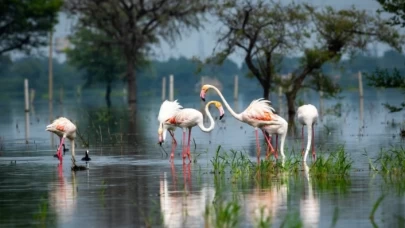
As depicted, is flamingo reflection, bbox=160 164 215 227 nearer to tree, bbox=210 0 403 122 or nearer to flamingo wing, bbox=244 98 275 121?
flamingo wing, bbox=244 98 275 121

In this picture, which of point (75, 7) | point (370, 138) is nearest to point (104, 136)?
point (370, 138)

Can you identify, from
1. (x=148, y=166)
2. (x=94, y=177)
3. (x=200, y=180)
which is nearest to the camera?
(x=200, y=180)

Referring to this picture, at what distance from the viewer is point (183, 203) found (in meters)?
14.3

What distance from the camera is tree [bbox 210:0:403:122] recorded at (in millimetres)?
41812

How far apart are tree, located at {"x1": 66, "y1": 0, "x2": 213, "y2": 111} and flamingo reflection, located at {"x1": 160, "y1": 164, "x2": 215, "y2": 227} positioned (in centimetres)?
4802

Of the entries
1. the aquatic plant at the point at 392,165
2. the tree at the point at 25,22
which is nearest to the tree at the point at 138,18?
the tree at the point at 25,22

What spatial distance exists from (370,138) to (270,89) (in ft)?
60.9

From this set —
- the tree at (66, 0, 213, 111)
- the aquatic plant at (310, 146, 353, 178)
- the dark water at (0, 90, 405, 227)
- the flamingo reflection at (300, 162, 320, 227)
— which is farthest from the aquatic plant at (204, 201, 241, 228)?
the tree at (66, 0, 213, 111)

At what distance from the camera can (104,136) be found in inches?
1216

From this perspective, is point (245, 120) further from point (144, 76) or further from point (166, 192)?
point (144, 76)

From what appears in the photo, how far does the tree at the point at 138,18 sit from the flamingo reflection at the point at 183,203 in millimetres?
48019

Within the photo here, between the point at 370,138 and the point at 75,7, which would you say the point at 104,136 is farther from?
the point at 75,7

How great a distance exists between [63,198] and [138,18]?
51.2 m

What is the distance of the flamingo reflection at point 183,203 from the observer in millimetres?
12609
